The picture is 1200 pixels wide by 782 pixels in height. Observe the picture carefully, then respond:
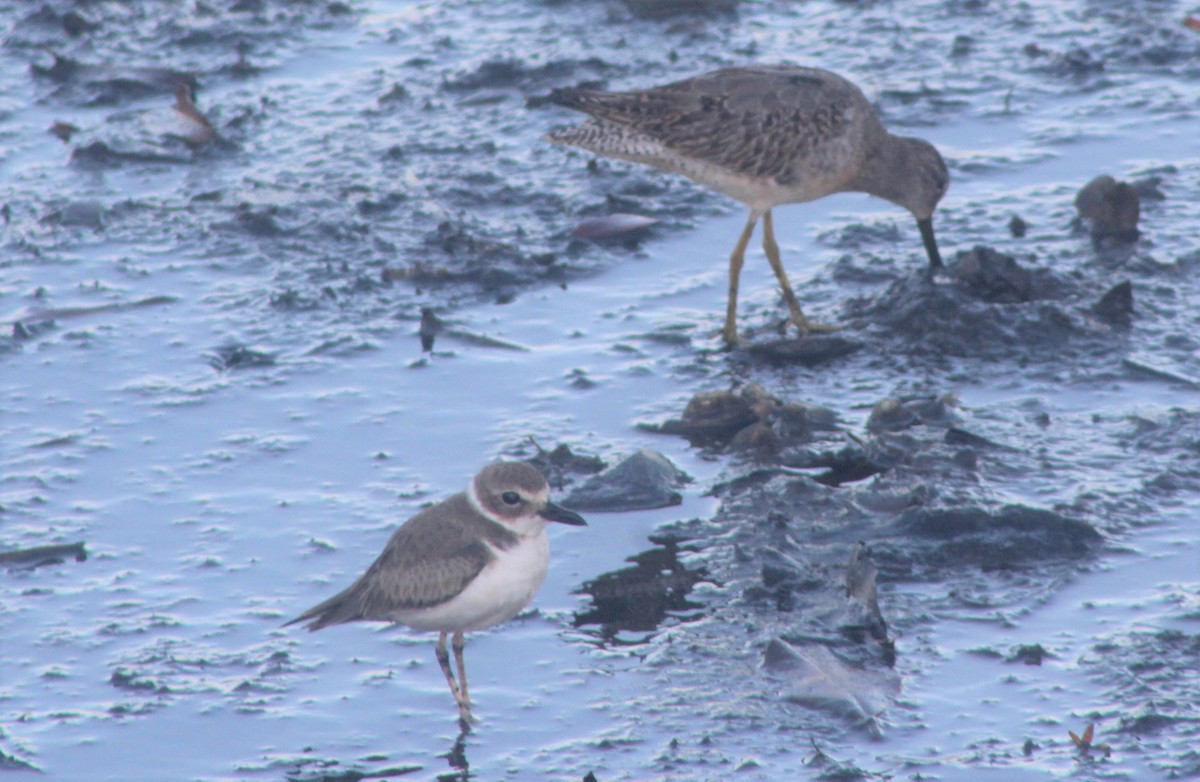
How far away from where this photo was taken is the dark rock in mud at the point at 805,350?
321 inches

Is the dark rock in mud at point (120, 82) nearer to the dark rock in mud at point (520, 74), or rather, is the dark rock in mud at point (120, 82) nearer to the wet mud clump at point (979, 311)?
the dark rock in mud at point (520, 74)

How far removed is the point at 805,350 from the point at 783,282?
0.57m

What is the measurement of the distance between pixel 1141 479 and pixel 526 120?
553 centimetres

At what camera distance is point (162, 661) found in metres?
5.84

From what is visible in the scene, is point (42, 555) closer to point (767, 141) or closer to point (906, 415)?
point (906, 415)

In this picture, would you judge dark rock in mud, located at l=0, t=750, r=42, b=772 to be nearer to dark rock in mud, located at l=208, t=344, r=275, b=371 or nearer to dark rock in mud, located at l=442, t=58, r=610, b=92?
dark rock in mud, located at l=208, t=344, r=275, b=371

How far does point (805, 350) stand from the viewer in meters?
8.16

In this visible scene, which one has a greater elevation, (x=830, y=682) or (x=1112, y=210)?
(x=1112, y=210)

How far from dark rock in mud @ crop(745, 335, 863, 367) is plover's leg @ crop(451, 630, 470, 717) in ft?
10.1

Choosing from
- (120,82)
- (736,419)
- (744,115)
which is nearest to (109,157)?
(120,82)

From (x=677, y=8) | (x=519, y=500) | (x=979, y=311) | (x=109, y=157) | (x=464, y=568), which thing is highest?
(x=677, y=8)

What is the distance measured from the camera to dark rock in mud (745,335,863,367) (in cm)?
816

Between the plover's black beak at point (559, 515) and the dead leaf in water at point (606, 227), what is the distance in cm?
394

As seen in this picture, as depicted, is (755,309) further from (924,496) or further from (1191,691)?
(1191,691)
